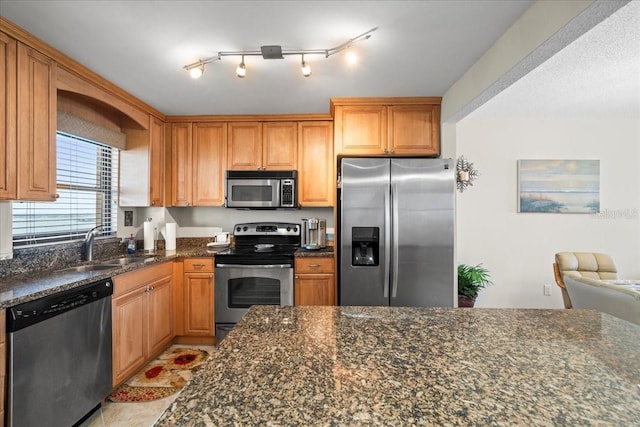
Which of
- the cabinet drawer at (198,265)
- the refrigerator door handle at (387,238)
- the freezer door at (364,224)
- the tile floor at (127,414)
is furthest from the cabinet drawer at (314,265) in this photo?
the tile floor at (127,414)

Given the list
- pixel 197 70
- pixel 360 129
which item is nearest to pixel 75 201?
pixel 197 70

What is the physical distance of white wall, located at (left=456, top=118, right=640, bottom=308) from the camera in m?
3.93

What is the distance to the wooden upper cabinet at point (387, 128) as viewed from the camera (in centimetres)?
301

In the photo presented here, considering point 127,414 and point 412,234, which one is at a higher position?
point 412,234

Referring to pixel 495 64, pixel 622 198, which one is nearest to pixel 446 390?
pixel 495 64

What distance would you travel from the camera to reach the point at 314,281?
3014 mm

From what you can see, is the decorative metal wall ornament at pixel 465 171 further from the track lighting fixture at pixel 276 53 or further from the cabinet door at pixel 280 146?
the track lighting fixture at pixel 276 53

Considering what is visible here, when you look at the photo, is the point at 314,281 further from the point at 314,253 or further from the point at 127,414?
the point at 127,414

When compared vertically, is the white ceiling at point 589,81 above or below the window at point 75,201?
above

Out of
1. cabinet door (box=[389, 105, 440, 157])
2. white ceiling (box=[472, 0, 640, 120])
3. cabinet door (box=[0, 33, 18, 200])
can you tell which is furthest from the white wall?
cabinet door (box=[0, 33, 18, 200])

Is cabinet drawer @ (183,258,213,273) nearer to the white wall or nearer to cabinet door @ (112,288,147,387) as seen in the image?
cabinet door @ (112,288,147,387)

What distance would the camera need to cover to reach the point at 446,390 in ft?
2.27

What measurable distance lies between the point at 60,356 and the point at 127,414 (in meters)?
0.64

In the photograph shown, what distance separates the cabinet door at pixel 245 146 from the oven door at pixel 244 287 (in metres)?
1.09
